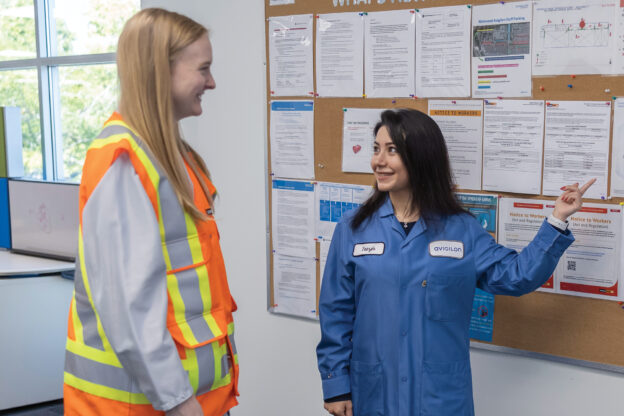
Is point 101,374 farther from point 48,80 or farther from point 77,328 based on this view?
point 48,80

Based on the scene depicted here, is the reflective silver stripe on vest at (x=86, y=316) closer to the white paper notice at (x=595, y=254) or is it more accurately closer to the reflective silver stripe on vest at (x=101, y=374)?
the reflective silver stripe on vest at (x=101, y=374)

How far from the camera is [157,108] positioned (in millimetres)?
1342

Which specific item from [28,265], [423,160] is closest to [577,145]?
[423,160]

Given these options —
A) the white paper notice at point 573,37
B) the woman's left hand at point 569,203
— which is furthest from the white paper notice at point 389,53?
the woman's left hand at point 569,203

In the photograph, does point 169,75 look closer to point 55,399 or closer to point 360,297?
point 360,297

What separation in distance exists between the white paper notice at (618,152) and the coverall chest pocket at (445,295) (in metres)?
0.50

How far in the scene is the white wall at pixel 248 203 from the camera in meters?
2.53

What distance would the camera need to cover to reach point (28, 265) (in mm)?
3178

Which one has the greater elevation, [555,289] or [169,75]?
[169,75]

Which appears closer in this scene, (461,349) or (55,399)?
(461,349)

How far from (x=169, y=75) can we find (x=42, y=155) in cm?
337

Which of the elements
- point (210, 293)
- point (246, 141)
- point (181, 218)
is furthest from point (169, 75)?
point (246, 141)

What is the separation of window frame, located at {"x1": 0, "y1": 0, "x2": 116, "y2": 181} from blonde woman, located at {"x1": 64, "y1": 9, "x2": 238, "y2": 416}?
2.92m

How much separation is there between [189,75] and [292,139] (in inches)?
42.0
